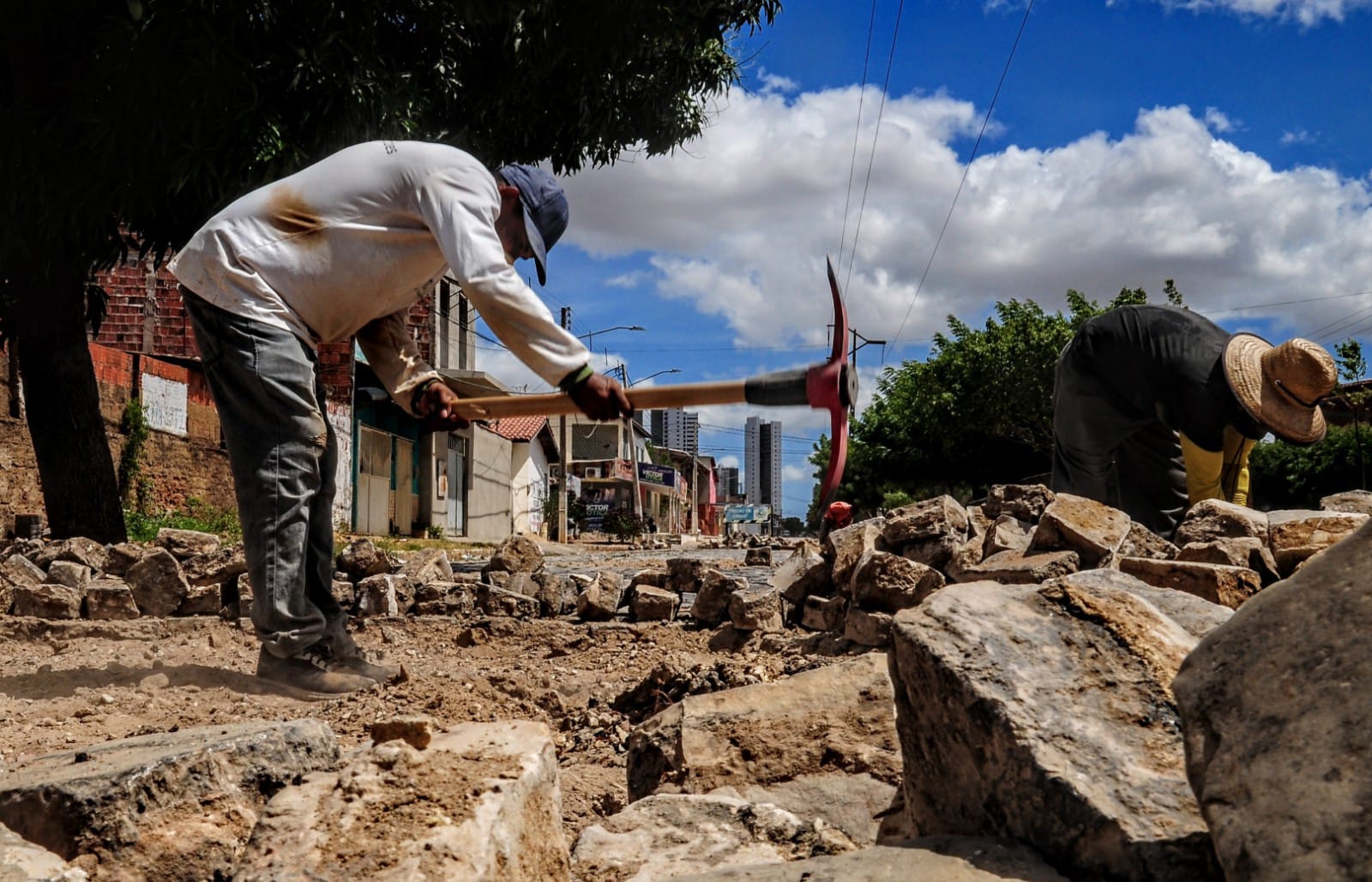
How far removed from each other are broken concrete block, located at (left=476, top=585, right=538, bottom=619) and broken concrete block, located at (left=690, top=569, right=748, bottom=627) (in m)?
0.90

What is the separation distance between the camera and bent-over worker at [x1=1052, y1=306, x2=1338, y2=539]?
17.9 ft

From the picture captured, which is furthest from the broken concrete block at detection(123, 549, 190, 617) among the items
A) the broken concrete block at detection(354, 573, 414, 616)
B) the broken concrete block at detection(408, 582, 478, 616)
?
the broken concrete block at detection(408, 582, 478, 616)

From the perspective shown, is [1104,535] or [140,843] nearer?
[140,843]

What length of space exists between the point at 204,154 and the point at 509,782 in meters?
6.85

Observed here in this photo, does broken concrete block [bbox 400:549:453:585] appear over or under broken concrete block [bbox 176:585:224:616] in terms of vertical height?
over

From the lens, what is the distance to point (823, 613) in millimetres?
4941

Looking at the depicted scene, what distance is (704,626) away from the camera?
5.40 metres

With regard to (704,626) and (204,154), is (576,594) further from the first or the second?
(204,154)

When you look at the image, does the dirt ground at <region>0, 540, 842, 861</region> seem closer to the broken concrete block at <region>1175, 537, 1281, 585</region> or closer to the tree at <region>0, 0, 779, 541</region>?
the broken concrete block at <region>1175, 537, 1281, 585</region>

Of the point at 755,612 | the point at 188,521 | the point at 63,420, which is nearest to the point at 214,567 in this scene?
the point at 755,612

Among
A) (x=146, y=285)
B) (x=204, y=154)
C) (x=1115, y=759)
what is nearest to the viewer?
(x=1115, y=759)

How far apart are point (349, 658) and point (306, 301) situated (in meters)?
1.16

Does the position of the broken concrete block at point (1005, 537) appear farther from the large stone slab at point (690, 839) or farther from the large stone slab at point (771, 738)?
the large stone slab at point (690, 839)

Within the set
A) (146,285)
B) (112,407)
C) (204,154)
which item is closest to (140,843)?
(204,154)
